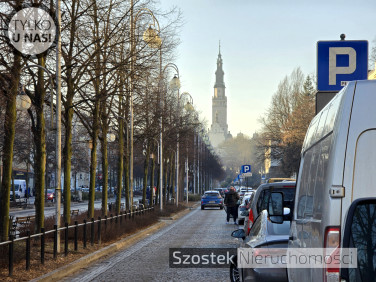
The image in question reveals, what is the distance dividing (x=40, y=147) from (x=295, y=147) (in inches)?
1881

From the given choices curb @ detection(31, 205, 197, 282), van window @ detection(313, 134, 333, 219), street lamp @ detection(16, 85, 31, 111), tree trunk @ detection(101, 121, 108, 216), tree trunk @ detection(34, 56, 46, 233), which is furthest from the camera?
tree trunk @ detection(101, 121, 108, 216)

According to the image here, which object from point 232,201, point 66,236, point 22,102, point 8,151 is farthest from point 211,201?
point 8,151

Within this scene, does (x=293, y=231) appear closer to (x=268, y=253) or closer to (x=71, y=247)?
(x=268, y=253)

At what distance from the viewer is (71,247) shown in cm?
1933

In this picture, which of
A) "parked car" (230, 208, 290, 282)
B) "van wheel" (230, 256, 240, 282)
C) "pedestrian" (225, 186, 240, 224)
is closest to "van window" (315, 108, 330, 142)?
"parked car" (230, 208, 290, 282)

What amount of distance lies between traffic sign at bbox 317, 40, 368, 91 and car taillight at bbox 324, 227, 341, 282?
783 centimetres

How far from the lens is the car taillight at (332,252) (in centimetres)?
467

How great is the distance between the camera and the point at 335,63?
12477mm

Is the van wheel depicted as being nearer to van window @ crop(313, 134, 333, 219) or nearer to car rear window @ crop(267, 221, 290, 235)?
car rear window @ crop(267, 221, 290, 235)

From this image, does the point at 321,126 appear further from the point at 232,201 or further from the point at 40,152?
the point at 232,201

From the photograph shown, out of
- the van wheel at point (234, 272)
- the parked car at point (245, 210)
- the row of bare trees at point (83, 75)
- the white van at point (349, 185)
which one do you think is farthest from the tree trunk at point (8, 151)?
the white van at point (349, 185)

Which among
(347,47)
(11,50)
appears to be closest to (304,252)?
(347,47)

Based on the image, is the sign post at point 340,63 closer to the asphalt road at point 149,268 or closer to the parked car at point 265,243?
the parked car at point 265,243

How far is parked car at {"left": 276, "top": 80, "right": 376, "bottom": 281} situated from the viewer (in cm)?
459
